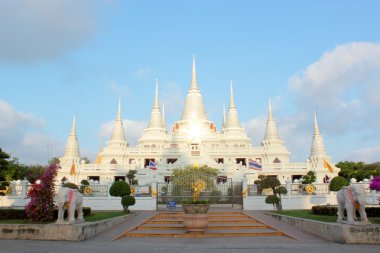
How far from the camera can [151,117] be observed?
7881 centimetres

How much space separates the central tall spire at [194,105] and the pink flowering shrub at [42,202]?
6168 centimetres

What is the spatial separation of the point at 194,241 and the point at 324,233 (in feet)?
16.6

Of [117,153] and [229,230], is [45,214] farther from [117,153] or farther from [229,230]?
[117,153]

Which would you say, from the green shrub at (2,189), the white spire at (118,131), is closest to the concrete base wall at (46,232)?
the green shrub at (2,189)

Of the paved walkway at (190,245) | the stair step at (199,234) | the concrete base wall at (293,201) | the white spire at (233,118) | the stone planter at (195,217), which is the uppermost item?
the white spire at (233,118)

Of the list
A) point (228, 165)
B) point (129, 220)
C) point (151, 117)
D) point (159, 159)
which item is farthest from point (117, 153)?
point (129, 220)

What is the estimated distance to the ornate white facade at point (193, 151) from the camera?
177 ft

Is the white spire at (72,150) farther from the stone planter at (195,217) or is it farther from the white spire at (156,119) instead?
the stone planter at (195,217)

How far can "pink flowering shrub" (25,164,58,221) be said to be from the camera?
55.2 feet

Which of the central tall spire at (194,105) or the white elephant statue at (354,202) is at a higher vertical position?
the central tall spire at (194,105)

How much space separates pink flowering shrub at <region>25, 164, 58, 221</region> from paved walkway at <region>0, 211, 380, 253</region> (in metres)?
2.43

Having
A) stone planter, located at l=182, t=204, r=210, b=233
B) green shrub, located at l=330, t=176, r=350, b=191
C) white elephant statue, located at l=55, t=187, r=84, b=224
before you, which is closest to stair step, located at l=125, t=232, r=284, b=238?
stone planter, located at l=182, t=204, r=210, b=233

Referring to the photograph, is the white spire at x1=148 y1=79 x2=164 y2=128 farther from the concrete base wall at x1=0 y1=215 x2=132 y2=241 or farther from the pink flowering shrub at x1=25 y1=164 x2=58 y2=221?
the concrete base wall at x1=0 y1=215 x2=132 y2=241

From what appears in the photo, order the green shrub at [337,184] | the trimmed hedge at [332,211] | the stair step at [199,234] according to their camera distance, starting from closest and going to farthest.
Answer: the stair step at [199,234] → the trimmed hedge at [332,211] → the green shrub at [337,184]
